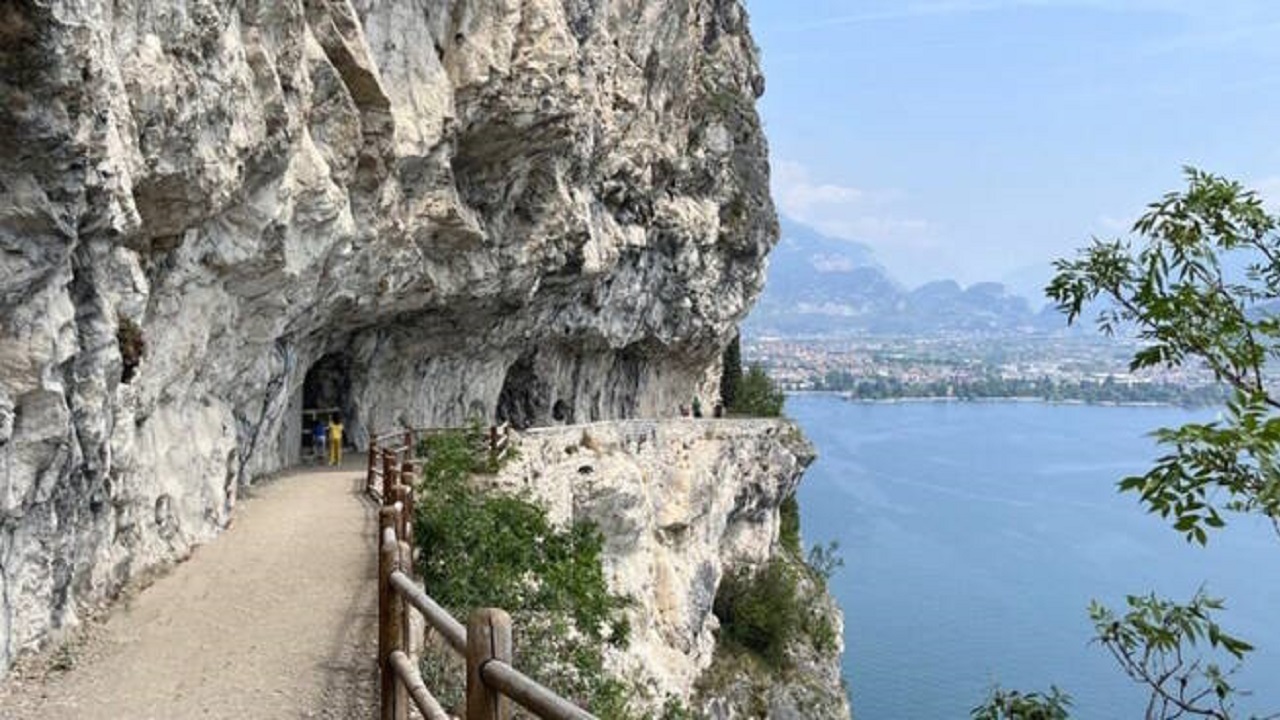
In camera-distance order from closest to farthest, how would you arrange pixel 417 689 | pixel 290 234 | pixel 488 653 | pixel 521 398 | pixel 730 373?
1. pixel 488 653
2. pixel 417 689
3. pixel 290 234
4. pixel 521 398
5. pixel 730 373

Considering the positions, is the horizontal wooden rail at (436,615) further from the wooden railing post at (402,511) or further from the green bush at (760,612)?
the green bush at (760,612)

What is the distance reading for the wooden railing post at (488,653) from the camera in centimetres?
410

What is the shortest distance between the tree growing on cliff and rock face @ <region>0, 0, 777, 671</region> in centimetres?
750

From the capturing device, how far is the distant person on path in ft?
84.6

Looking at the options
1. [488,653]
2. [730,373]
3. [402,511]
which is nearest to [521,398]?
[730,373]

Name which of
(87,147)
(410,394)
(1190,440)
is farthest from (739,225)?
(1190,440)

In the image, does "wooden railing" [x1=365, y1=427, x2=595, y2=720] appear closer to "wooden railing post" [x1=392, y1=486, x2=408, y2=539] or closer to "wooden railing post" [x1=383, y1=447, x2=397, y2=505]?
"wooden railing post" [x1=392, y1=486, x2=408, y2=539]

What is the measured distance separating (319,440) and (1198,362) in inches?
898

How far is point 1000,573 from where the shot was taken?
204 ft

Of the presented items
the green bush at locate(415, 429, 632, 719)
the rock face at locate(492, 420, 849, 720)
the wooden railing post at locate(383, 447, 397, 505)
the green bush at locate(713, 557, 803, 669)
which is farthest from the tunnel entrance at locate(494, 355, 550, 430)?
the wooden railing post at locate(383, 447, 397, 505)

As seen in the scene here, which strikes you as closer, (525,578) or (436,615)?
(436,615)

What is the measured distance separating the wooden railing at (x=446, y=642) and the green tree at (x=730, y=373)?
45579mm

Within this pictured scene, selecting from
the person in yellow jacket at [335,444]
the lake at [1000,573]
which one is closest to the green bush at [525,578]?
the person in yellow jacket at [335,444]

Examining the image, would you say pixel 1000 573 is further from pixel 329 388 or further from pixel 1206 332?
pixel 1206 332
